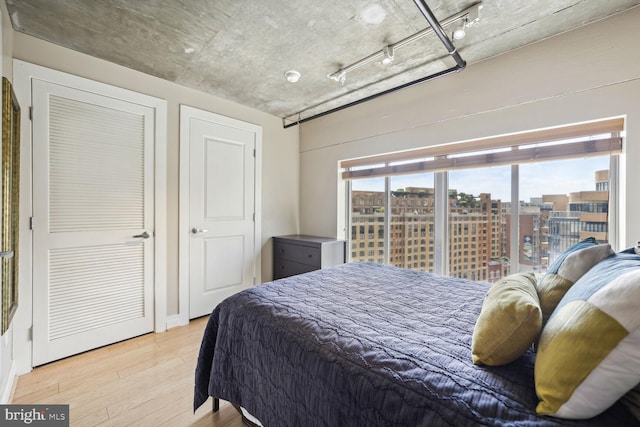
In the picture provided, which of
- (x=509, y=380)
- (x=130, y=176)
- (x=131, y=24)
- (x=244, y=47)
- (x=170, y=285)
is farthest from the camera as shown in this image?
(x=170, y=285)

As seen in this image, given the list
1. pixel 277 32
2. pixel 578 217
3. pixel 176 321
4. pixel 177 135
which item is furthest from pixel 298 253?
pixel 578 217

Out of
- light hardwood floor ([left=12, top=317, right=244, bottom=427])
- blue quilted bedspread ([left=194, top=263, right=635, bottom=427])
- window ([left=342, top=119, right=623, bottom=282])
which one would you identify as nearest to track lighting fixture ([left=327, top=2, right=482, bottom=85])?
window ([left=342, top=119, right=623, bottom=282])

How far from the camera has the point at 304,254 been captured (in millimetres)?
3277

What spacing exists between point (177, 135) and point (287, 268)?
6.46 feet

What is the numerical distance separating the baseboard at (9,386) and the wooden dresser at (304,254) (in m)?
2.34

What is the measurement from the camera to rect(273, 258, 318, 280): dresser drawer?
10.8 feet

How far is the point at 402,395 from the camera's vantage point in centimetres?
84

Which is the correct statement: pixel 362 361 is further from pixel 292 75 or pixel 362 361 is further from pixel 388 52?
pixel 292 75

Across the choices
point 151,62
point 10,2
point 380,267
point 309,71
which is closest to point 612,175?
point 380,267

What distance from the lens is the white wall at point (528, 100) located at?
69.0 inches

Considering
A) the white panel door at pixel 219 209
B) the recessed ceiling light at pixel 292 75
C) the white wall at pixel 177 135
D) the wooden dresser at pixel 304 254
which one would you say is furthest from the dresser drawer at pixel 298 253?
the recessed ceiling light at pixel 292 75

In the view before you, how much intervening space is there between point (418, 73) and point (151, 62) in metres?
2.43

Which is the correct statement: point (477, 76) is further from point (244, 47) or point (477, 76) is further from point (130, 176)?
point (130, 176)

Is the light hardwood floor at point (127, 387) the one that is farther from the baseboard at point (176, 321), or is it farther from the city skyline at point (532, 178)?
the city skyline at point (532, 178)
